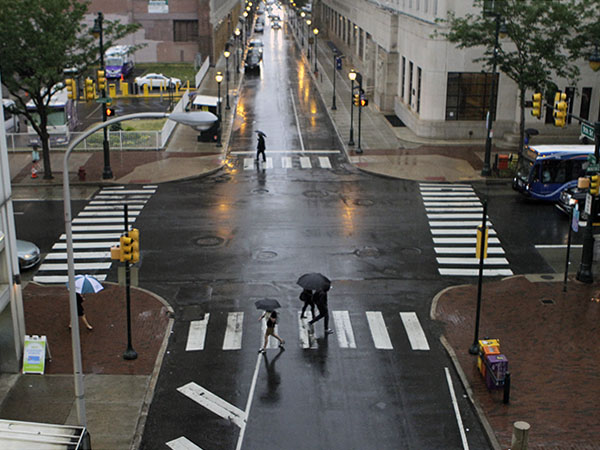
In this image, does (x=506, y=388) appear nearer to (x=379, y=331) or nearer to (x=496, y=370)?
(x=496, y=370)

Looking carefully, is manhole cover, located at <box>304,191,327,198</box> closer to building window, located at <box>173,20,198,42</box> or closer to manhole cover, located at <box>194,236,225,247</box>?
manhole cover, located at <box>194,236,225,247</box>

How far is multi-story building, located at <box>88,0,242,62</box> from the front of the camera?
79500 millimetres

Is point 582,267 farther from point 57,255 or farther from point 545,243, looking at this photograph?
point 57,255

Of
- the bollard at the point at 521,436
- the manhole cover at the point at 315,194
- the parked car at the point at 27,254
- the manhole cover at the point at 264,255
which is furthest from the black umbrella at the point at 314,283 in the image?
the manhole cover at the point at 315,194

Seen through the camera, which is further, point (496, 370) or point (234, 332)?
point (234, 332)

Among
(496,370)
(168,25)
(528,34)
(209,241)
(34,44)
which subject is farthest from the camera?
(168,25)

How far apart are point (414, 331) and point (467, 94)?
28.3m

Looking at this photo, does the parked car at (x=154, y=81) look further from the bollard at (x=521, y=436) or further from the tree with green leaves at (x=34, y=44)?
the bollard at (x=521, y=436)

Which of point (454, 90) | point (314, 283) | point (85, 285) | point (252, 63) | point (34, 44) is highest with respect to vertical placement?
point (34, 44)

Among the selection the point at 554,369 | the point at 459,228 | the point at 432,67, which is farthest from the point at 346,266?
the point at 432,67

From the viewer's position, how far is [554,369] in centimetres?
1933

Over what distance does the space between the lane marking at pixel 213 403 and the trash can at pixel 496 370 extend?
5759 millimetres

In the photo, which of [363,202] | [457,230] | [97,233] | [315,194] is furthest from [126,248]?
[315,194]

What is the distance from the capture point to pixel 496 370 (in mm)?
18031
